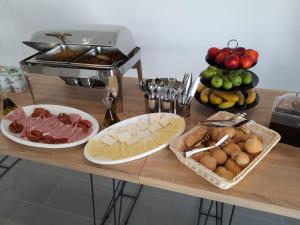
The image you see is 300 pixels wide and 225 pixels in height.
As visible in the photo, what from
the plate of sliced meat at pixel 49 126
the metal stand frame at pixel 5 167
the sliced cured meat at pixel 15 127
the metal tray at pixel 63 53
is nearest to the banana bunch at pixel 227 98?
the plate of sliced meat at pixel 49 126

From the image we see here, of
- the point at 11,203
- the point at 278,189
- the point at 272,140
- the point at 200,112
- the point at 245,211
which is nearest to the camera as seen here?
the point at 278,189

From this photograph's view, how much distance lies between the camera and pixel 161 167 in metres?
0.77

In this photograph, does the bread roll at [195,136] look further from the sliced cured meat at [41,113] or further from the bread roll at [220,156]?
the sliced cured meat at [41,113]

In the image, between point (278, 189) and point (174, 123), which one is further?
point (174, 123)

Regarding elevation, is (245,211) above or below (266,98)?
below

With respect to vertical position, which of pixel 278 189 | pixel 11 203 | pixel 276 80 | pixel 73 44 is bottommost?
pixel 11 203

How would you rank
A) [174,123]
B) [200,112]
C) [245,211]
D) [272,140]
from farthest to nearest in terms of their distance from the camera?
1. [245,211]
2. [200,112]
3. [174,123]
4. [272,140]

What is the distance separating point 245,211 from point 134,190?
2.15 ft

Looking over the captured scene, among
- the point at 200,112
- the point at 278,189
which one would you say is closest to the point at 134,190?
the point at 200,112

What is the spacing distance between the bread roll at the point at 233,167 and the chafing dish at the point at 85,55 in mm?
492

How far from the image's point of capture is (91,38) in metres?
1.04

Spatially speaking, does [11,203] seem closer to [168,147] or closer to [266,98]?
[168,147]

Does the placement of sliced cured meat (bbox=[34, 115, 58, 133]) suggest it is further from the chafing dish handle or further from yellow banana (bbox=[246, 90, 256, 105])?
yellow banana (bbox=[246, 90, 256, 105])

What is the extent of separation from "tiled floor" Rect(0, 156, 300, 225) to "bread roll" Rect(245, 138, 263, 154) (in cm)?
81
